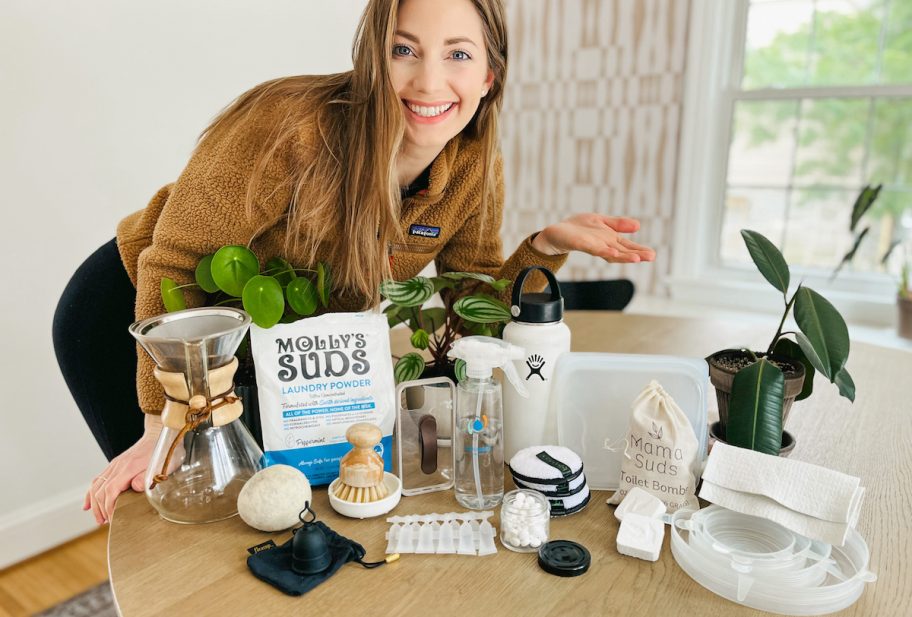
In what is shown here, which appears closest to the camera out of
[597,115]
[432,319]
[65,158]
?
[432,319]

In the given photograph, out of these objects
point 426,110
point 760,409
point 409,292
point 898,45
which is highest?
point 898,45

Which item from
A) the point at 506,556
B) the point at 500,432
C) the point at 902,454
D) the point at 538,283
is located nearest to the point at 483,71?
the point at 538,283

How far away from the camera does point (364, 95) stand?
3.29ft

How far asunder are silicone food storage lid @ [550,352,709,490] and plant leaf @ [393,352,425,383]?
0.20 meters

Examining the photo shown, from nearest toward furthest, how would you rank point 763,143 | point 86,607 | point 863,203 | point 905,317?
point 86,607, point 863,203, point 905,317, point 763,143

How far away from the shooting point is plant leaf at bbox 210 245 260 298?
2.77ft

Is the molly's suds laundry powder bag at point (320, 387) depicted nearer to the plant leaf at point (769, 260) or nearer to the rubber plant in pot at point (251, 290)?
the rubber plant in pot at point (251, 290)

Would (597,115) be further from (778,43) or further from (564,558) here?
(564,558)

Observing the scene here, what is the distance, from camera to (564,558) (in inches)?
27.0

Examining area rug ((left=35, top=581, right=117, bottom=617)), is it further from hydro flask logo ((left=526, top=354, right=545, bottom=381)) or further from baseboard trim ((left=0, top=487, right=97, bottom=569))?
hydro flask logo ((left=526, top=354, right=545, bottom=381))

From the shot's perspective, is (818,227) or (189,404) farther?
(818,227)

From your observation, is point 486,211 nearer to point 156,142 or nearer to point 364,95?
point 364,95

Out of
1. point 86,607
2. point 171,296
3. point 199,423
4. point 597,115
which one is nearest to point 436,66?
point 171,296

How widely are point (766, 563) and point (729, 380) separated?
0.89 feet
